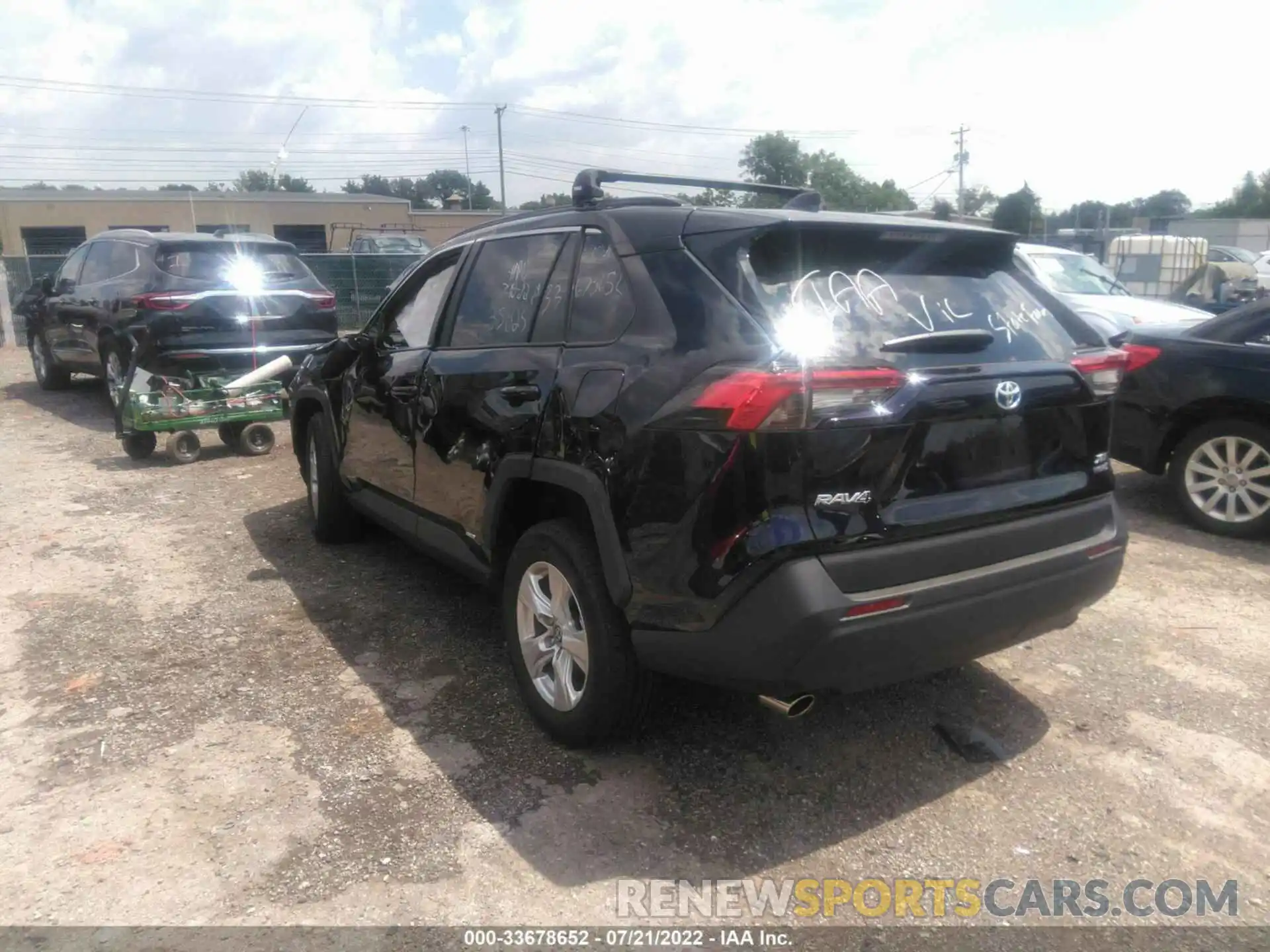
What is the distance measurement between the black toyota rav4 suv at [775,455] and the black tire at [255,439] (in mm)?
5208

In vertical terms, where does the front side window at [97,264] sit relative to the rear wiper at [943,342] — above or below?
above

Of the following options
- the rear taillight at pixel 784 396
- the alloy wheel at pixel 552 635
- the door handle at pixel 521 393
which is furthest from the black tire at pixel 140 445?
the rear taillight at pixel 784 396

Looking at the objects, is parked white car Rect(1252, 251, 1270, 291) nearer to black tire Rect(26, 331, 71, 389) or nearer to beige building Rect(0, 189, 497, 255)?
black tire Rect(26, 331, 71, 389)

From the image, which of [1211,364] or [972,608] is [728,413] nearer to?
[972,608]

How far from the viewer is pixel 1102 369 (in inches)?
130

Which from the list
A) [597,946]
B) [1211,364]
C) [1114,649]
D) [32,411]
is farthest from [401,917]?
[32,411]

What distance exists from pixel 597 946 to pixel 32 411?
10942 mm

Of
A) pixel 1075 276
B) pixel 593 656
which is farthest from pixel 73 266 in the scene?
pixel 1075 276

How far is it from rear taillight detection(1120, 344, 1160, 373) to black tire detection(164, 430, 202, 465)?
7.06 meters

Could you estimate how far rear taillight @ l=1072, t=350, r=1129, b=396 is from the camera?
323 centimetres

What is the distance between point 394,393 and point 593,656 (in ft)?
6.42

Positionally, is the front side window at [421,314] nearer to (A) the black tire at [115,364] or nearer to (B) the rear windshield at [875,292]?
(B) the rear windshield at [875,292]

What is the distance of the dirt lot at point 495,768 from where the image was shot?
9.11 feet

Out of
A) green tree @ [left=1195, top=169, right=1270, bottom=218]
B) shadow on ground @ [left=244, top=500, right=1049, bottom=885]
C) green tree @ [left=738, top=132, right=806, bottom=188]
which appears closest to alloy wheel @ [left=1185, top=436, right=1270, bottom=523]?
shadow on ground @ [left=244, top=500, right=1049, bottom=885]
